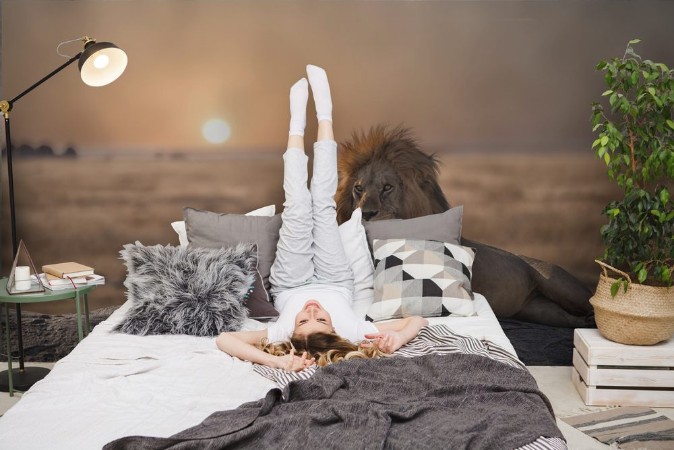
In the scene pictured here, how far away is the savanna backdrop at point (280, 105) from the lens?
3.40 meters

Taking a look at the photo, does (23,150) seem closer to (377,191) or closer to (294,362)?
(377,191)

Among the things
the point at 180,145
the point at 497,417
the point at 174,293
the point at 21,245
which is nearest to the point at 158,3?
the point at 180,145

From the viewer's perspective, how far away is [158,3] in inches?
134

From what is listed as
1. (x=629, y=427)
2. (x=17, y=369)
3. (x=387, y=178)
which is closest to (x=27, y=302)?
(x=17, y=369)

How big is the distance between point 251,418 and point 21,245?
1.99 meters

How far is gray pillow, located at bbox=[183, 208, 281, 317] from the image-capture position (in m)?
3.00

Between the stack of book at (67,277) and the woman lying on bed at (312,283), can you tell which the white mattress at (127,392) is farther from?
the stack of book at (67,277)

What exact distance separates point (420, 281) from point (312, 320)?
0.67 meters

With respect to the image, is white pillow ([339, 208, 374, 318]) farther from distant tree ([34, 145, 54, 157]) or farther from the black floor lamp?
distant tree ([34, 145, 54, 157])

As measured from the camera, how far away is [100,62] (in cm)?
Result: 296

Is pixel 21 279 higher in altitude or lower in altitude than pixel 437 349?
higher

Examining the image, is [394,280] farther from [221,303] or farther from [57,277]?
[57,277]

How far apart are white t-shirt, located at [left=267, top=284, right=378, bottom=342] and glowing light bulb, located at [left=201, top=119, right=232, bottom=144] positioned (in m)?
1.11

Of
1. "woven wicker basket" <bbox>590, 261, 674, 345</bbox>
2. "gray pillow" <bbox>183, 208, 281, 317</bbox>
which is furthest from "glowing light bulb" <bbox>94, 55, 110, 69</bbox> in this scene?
"woven wicker basket" <bbox>590, 261, 674, 345</bbox>
